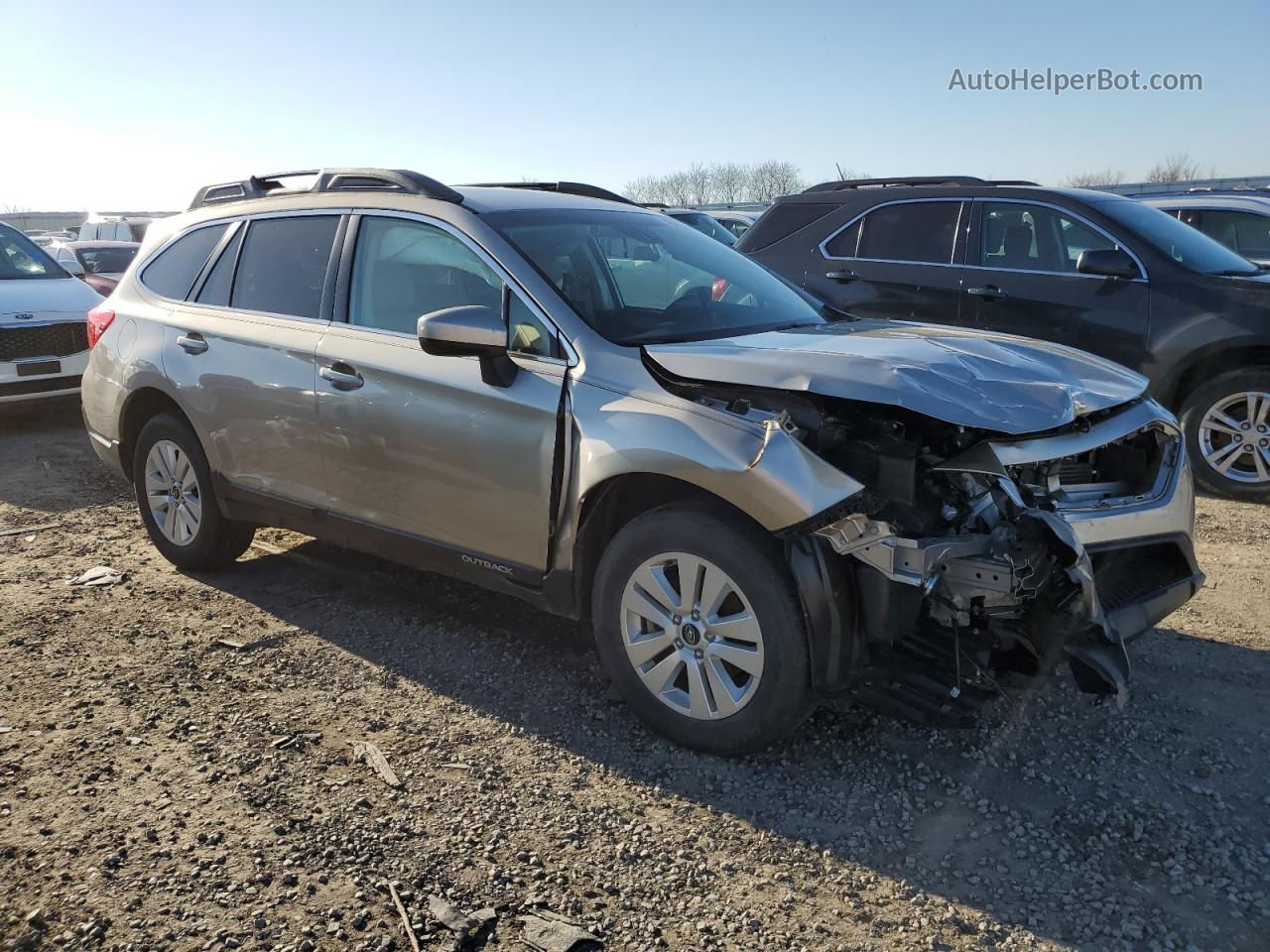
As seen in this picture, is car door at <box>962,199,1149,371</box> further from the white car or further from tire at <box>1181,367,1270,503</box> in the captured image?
the white car

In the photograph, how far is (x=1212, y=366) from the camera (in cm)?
666

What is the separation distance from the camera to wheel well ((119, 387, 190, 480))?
5352 millimetres

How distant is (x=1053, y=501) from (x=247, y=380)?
344 cm

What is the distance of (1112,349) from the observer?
6805 millimetres

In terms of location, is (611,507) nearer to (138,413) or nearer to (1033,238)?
(138,413)

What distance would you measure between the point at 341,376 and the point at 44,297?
6.61 meters

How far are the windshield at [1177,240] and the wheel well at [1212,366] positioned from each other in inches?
21.6

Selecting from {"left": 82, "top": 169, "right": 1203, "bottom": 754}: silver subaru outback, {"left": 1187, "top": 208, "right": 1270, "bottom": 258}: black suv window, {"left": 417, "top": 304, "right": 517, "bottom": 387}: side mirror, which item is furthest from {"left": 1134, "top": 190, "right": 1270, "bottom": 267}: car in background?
{"left": 417, "top": 304, "right": 517, "bottom": 387}: side mirror

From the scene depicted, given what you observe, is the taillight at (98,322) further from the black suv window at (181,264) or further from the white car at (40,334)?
the white car at (40,334)

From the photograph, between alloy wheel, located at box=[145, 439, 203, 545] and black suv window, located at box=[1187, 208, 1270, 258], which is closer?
alloy wheel, located at box=[145, 439, 203, 545]

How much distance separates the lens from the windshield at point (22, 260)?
9.80 m

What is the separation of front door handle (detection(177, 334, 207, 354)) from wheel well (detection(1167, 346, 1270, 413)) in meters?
5.80

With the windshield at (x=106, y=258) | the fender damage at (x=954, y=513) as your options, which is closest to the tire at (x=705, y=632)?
the fender damage at (x=954, y=513)

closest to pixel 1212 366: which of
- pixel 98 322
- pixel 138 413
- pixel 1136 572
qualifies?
pixel 1136 572
